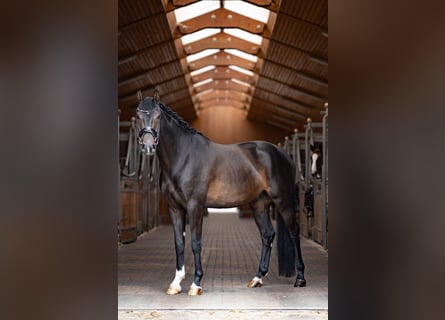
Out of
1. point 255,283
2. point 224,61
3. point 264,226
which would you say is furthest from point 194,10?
point 255,283

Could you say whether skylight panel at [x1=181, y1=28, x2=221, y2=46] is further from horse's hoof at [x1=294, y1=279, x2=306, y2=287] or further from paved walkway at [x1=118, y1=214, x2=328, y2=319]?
horse's hoof at [x1=294, y1=279, x2=306, y2=287]

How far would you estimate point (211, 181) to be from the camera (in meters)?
5.04

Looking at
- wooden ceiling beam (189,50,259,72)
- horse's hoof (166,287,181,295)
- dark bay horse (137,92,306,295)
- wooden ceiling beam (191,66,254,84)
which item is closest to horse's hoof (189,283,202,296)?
dark bay horse (137,92,306,295)

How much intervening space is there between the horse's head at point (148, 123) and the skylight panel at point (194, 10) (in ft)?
20.4

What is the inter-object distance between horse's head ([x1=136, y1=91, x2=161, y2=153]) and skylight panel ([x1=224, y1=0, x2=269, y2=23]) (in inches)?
246

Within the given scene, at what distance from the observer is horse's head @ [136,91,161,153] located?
465cm

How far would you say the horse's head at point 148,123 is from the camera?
465 centimetres

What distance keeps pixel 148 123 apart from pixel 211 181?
2.43 ft

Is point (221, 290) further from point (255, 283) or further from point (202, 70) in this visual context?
point (202, 70)
